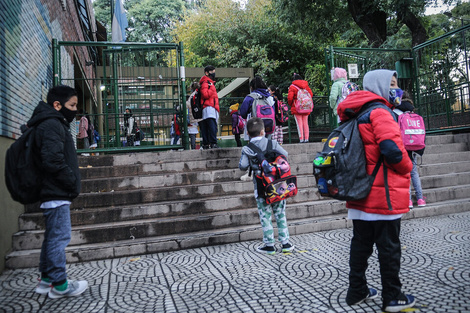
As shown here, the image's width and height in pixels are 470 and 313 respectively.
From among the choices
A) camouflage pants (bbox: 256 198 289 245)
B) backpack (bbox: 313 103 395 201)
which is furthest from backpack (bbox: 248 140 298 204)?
backpack (bbox: 313 103 395 201)

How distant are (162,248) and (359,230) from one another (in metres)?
2.94

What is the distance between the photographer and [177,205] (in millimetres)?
5875

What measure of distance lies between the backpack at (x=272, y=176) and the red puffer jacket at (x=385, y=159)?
1573 millimetres

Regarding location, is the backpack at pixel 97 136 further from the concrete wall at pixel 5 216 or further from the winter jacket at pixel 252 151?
the winter jacket at pixel 252 151

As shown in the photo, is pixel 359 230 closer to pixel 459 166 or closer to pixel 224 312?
pixel 224 312

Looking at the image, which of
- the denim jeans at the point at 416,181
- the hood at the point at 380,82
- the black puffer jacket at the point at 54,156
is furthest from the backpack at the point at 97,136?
the hood at the point at 380,82

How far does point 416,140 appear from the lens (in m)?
5.61

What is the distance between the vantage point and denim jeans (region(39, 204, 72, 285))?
138 inches

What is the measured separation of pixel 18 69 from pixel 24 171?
2.79m

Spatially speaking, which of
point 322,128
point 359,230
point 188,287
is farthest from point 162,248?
point 322,128

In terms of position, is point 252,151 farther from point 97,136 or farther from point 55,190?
point 97,136

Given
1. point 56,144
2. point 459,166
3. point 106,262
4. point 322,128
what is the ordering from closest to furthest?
point 56,144
point 106,262
point 459,166
point 322,128

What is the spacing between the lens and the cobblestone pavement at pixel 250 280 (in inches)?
123

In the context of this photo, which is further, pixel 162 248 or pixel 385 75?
pixel 162 248
